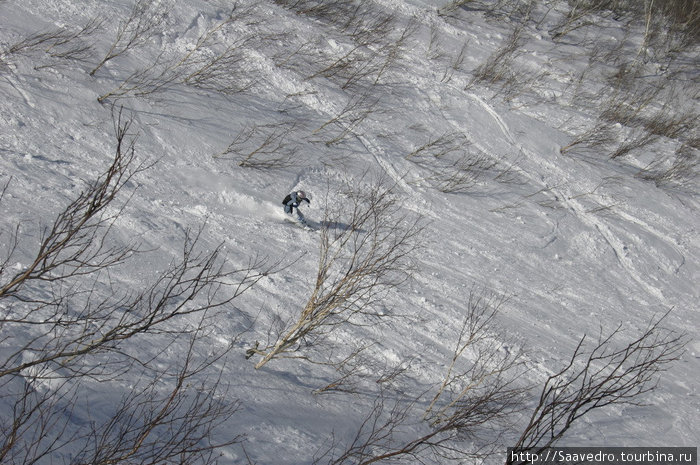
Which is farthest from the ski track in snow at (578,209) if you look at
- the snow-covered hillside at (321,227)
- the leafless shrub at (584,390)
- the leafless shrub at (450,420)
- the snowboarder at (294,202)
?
the snowboarder at (294,202)

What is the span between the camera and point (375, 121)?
1027cm

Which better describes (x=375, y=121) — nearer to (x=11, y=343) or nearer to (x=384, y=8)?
(x=384, y=8)

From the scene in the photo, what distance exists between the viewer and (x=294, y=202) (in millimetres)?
7371

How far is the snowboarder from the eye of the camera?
730 centimetres

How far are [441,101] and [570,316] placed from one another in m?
5.41

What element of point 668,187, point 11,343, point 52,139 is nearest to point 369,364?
point 11,343

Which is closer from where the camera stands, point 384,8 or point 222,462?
point 222,462

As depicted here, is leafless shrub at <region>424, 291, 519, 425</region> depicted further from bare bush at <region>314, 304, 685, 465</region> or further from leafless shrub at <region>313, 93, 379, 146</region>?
leafless shrub at <region>313, 93, 379, 146</region>

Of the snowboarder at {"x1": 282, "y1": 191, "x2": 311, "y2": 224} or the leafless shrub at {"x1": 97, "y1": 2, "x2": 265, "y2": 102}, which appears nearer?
the snowboarder at {"x1": 282, "y1": 191, "x2": 311, "y2": 224}

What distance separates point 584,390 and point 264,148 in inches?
222

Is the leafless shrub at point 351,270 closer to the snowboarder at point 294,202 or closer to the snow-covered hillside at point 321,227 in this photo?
the snow-covered hillside at point 321,227

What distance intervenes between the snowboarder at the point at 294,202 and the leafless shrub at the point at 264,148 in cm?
120

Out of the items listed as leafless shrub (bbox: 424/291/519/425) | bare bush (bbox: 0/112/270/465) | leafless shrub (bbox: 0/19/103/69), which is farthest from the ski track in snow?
leafless shrub (bbox: 0/19/103/69)

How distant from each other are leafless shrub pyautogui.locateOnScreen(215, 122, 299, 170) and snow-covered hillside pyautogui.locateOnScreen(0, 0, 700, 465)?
43mm
